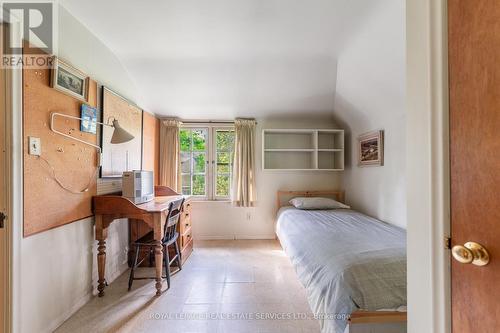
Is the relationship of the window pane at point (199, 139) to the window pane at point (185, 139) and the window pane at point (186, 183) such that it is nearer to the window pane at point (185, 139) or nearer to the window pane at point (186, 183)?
the window pane at point (185, 139)

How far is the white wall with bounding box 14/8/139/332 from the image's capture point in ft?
5.10

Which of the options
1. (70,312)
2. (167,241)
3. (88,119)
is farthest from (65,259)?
(88,119)

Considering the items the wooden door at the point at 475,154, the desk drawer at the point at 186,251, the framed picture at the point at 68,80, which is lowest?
the desk drawer at the point at 186,251

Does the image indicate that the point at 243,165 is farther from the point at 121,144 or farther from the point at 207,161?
the point at 121,144

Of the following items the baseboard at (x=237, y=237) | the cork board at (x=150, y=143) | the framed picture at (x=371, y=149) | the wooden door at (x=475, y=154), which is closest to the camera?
the wooden door at (x=475, y=154)

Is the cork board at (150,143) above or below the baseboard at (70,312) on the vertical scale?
above

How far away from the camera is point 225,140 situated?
4.07 m

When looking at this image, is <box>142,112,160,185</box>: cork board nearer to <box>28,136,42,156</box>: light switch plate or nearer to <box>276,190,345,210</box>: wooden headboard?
<box>28,136,42,156</box>: light switch plate

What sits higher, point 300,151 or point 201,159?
point 300,151

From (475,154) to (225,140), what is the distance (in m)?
3.58

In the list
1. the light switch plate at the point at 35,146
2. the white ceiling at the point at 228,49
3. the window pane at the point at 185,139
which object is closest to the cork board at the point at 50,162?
the light switch plate at the point at 35,146

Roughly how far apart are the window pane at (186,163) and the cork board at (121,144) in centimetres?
91

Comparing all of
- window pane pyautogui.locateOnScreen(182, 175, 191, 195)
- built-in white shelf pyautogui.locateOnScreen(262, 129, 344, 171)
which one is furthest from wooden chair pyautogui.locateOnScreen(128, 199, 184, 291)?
built-in white shelf pyautogui.locateOnScreen(262, 129, 344, 171)

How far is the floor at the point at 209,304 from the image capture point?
5.95ft
